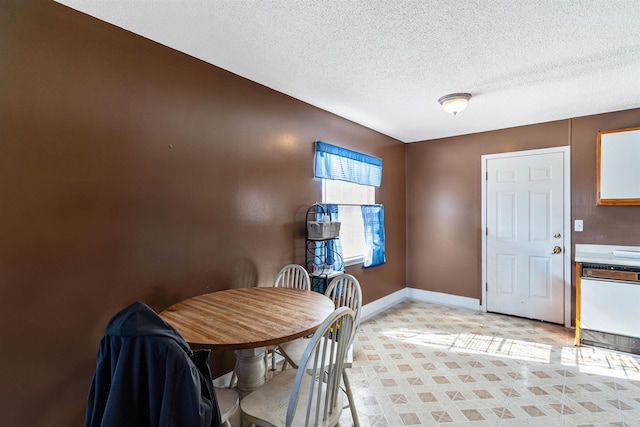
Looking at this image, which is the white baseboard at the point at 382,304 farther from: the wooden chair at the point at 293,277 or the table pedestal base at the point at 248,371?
the table pedestal base at the point at 248,371

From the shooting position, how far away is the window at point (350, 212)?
142 inches

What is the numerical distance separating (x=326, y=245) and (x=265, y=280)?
0.73 m

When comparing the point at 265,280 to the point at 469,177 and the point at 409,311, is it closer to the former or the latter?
the point at 409,311

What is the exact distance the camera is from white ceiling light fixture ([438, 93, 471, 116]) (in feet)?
9.36

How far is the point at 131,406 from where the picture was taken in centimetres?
87

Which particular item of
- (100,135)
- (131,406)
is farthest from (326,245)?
(131,406)

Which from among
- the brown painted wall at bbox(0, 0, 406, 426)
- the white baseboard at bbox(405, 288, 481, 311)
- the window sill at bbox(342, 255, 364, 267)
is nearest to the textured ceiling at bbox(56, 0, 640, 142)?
the brown painted wall at bbox(0, 0, 406, 426)

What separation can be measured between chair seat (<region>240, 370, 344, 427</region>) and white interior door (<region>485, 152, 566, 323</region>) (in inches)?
138

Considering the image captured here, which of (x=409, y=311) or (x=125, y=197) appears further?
(x=409, y=311)

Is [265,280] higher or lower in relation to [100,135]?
lower

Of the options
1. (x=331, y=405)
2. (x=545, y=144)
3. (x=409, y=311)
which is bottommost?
(x=409, y=311)

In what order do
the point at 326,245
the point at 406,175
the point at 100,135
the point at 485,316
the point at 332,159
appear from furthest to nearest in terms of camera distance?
the point at 406,175, the point at 485,316, the point at 332,159, the point at 326,245, the point at 100,135

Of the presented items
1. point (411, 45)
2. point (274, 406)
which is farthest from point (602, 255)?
point (274, 406)

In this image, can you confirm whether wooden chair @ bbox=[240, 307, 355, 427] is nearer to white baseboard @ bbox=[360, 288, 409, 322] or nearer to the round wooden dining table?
the round wooden dining table
